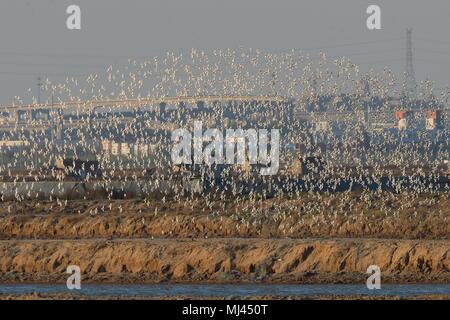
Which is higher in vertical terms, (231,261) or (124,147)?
(231,261)

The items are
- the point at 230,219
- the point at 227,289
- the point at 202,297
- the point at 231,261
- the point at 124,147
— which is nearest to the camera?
the point at 202,297

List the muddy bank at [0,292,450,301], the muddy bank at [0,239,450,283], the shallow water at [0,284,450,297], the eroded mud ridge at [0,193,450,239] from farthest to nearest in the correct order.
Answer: the eroded mud ridge at [0,193,450,239]
the muddy bank at [0,239,450,283]
the shallow water at [0,284,450,297]
the muddy bank at [0,292,450,301]

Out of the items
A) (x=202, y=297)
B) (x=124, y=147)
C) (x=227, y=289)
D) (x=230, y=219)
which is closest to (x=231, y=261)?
(x=227, y=289)

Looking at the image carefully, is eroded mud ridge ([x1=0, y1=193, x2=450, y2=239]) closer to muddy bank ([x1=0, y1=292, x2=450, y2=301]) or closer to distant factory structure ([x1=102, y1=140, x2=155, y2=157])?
muddy bank ([x1=0, y1=292, x2=450, y2=301])

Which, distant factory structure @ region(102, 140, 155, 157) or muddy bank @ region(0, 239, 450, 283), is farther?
distant factory structure @ region(102, 140, 155, 157)

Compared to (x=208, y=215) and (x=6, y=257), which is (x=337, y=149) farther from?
(x=6, y=257)

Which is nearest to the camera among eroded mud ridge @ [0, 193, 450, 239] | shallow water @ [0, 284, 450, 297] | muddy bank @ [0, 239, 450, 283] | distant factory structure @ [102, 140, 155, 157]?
shallow water @ [0, 284, 450, 297]

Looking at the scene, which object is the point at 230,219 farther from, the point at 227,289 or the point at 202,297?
the point at 202,297

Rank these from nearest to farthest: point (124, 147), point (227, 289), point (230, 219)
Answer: point (227, 289), point (230, 219), point (124, 147)

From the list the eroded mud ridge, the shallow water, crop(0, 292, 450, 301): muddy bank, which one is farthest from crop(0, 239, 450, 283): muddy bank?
the eroded mud ridge
